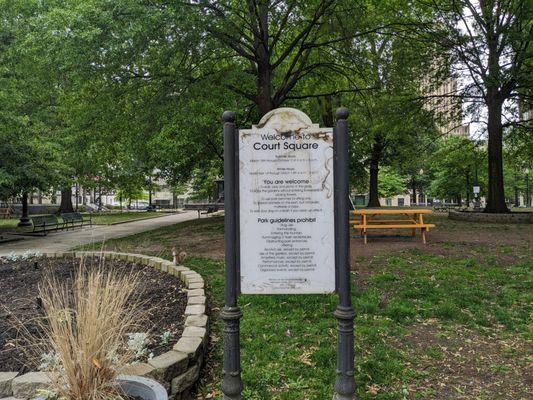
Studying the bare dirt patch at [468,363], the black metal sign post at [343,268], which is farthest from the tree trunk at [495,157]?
the black metal sign post at [343,268]

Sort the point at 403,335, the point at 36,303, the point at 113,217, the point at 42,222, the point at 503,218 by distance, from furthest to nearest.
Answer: the point at 113,217 < the point at 42,222 < the point at 503,218 < the point at 36,303 < the point at 403,335

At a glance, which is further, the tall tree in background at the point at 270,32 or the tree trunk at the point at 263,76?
the tree trunk at the point at 263,76

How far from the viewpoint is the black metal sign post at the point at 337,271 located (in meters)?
2.85

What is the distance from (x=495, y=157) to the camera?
17.6m

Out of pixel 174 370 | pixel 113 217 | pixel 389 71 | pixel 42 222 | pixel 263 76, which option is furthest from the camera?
pixel 113 217

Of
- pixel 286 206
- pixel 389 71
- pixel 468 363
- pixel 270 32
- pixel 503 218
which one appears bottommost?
pixel 468 363

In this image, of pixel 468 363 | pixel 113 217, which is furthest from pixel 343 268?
pixel 113 217

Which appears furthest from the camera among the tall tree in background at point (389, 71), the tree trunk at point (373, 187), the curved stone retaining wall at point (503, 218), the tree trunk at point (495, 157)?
the tree trunk at point (373, 187)

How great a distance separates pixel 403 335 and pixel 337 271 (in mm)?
1808

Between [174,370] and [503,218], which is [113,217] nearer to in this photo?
[503,218]

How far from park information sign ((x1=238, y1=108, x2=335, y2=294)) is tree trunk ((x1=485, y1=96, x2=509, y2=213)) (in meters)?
16.7

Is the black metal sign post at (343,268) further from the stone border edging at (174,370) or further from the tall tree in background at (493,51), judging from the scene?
the tall tree in background at (493,51)

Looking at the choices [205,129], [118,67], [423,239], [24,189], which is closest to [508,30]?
[423,239]

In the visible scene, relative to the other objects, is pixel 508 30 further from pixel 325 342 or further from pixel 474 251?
pixel 325 342
